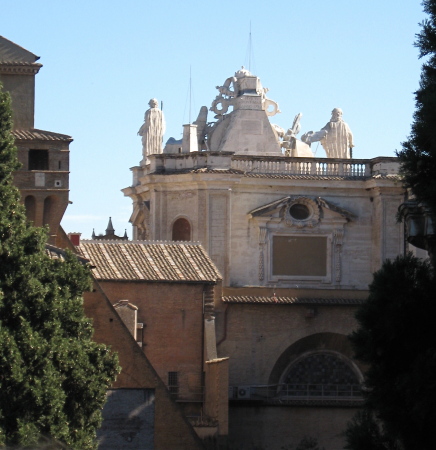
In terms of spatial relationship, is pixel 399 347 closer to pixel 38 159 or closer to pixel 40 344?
pixel 40 344

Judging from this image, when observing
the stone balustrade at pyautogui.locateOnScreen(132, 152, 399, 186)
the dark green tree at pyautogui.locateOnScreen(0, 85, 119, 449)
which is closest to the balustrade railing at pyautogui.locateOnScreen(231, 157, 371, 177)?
the stone balustrade at pyautogui.locateOnScreen(132, 152, 399, 186)

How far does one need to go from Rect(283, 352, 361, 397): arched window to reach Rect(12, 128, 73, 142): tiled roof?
13302mm

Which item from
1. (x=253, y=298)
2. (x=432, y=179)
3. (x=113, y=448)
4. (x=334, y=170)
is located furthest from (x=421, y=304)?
(x=334, y=170)

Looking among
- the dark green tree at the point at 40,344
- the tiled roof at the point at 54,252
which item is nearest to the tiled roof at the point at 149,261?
the tiled roof at the point at 54,252

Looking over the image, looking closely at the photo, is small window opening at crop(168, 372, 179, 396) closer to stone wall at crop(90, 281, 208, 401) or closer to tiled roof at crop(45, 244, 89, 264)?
stone wall at crop(90, 281, 208, 401)

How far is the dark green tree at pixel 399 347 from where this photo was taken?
943 inches

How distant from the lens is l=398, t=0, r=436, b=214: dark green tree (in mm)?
23969

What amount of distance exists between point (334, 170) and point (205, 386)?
11445mm

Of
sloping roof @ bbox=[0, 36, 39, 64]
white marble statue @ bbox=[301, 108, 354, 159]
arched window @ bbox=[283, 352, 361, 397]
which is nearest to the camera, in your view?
sloping roof @ bbox=[0, 36, 39, 64]

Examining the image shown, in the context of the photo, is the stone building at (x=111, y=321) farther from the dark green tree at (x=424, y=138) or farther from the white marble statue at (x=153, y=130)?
the dark green tree at (x=424, y=138)

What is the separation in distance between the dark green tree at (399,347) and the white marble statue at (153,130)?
106 ft

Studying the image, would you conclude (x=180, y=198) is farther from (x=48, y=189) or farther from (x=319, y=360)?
(x=48, y=189)

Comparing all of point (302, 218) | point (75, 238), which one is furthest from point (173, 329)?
point (302, 218)

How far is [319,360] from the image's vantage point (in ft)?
172
